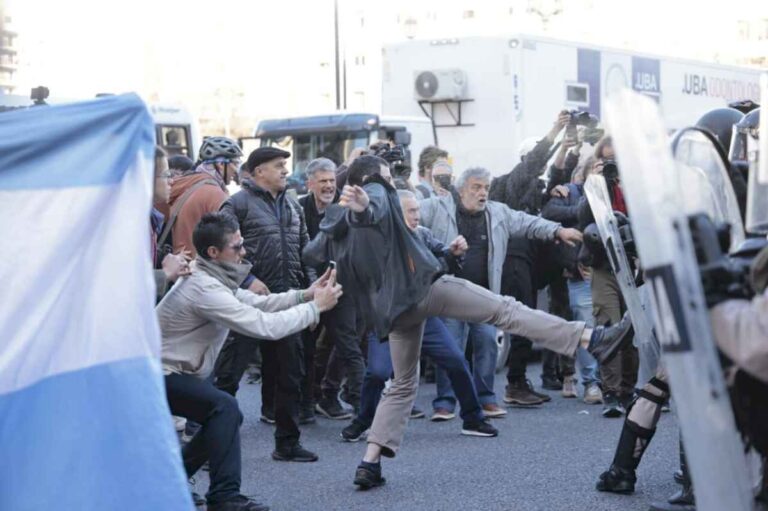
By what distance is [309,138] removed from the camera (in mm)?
19203

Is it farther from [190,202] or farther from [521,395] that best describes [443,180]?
[190,202]

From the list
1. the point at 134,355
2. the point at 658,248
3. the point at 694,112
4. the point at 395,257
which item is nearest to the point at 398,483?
the point at 395,257

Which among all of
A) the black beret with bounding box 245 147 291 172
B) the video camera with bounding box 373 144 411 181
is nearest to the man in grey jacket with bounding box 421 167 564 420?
the video camera with bounding box 373 144 411 181

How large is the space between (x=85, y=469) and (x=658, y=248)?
1.99m

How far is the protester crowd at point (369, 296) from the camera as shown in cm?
630

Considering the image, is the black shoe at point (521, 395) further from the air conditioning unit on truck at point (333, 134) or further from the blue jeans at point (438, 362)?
the air conditioning unit on truck at point (333, 134)

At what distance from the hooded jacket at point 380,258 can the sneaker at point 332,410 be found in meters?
2.65

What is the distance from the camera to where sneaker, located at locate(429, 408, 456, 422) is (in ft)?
31.3

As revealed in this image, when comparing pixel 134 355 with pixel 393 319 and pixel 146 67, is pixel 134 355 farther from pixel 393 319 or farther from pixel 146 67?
pixel 146 67

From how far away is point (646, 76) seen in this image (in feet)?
73.5

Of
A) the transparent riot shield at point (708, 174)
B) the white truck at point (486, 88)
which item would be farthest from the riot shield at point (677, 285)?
the white truck at point (486, 88)

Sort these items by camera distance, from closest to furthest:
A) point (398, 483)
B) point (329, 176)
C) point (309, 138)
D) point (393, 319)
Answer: point (393, 319) < point (398, 483) < point (329, 176) < point (309, 138)

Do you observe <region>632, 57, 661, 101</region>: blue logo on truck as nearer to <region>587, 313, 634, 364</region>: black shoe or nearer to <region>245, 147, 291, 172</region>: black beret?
<region>245, 147, 291, 172</region>: black beret

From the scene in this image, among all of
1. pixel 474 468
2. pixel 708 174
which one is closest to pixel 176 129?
pixel 474 468
